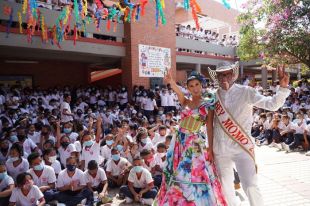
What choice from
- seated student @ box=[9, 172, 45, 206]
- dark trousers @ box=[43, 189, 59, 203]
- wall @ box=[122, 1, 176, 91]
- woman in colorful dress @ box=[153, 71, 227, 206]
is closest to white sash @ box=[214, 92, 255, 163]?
woman in colorful dress @ box=[153, 71, 227, 206]

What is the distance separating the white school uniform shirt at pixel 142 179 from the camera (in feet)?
19.1

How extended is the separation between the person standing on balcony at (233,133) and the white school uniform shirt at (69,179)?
9.65 feet

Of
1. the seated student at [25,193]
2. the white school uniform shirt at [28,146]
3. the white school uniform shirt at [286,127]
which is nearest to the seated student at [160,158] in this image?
the seated student at [25,193]

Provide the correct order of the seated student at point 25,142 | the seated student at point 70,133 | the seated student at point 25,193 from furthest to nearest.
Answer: the seated student at point 70,133 < the seated student at point 25,142 < the seated student at point 25,193

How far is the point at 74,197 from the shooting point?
561 centimetres

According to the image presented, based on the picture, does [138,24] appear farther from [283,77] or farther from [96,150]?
[283,77]

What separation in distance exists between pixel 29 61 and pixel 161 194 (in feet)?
48.4

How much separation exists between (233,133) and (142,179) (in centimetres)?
271

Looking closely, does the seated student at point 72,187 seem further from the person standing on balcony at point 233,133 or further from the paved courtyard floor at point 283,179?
the person standing on balcony at point 233,133

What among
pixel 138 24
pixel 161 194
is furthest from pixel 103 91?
pixel 161 194

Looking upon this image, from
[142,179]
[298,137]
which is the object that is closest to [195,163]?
[142,179]

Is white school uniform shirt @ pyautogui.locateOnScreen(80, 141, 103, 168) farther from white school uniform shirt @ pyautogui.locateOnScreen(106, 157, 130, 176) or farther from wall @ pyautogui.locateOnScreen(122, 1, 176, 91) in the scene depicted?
wall @ pyautogui.locateOnScreen(122, 1, 176, 91)

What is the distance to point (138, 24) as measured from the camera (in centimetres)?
1553

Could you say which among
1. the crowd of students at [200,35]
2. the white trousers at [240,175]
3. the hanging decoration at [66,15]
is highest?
the crowd of students at [200,35]
